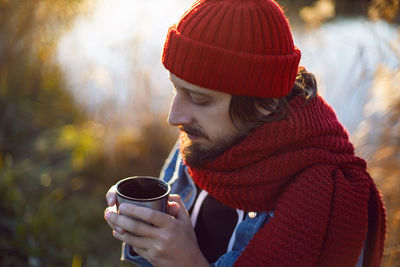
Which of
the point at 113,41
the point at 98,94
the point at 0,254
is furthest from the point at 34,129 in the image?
the point at 0,254

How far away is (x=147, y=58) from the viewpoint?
3350mm

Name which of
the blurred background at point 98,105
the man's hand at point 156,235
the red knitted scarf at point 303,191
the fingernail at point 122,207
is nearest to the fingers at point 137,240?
the man's hand at point 156,235

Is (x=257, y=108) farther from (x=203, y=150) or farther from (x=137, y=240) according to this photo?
(x=137, y=240)

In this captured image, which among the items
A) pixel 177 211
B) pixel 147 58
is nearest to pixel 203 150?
pixel 177 211

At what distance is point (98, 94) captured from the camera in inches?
162

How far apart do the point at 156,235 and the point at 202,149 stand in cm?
40

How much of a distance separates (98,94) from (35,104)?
684 millimetres

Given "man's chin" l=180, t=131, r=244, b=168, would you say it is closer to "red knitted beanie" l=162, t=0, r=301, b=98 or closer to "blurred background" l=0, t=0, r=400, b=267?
"red knitted beanie" l=162, t=0, r=301, b=98

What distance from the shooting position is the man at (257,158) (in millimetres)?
1197

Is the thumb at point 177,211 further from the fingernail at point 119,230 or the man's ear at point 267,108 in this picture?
the man's ear at point 267,108

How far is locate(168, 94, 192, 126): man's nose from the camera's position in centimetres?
130

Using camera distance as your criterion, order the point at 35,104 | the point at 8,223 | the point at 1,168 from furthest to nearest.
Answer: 1. the point at 35,104
2. the point at 1,168
3. the point at 8,223

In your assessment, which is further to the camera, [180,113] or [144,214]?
[180,113]

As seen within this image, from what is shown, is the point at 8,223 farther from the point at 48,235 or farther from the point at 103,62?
the point at 103,62
